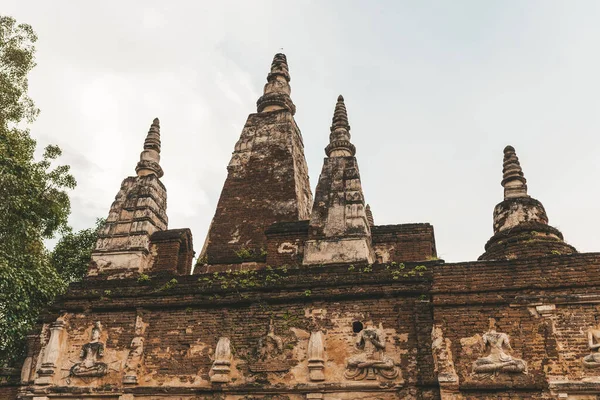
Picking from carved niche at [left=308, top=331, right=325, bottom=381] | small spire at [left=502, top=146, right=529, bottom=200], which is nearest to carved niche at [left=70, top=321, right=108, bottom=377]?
carved niche at [left=308, top=331, right=325, bottom=381]

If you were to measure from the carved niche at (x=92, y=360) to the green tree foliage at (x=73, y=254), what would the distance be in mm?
11562

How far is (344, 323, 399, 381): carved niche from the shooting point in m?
8.33

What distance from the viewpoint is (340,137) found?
11.5m

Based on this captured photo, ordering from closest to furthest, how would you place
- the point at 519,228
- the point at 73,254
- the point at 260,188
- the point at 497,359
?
the point at 497,359, the point at 519,228, the point at 260,188, the point at 73,254

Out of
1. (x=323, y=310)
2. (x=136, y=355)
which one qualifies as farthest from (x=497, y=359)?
(x=136, y=355)

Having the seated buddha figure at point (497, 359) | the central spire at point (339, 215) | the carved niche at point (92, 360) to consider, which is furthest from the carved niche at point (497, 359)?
the carved niche at point (92, 360)

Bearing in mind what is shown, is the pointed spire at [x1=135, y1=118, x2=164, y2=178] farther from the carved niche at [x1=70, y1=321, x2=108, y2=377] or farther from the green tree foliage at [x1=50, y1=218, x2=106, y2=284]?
the green tree foliage at [x1=50, y1=218, x2=106, y2=284]

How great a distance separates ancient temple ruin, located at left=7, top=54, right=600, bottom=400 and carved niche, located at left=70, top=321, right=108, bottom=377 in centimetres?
2

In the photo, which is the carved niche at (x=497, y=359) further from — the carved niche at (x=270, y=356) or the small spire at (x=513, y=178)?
the small spire at (x=513, y=178)

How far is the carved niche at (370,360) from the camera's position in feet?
27.3

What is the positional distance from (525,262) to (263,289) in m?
4.08

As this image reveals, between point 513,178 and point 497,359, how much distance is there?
3.67m

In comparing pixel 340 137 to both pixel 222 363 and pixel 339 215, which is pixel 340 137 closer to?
pixel 339 215

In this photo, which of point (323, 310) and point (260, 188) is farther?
point (260, 188)
